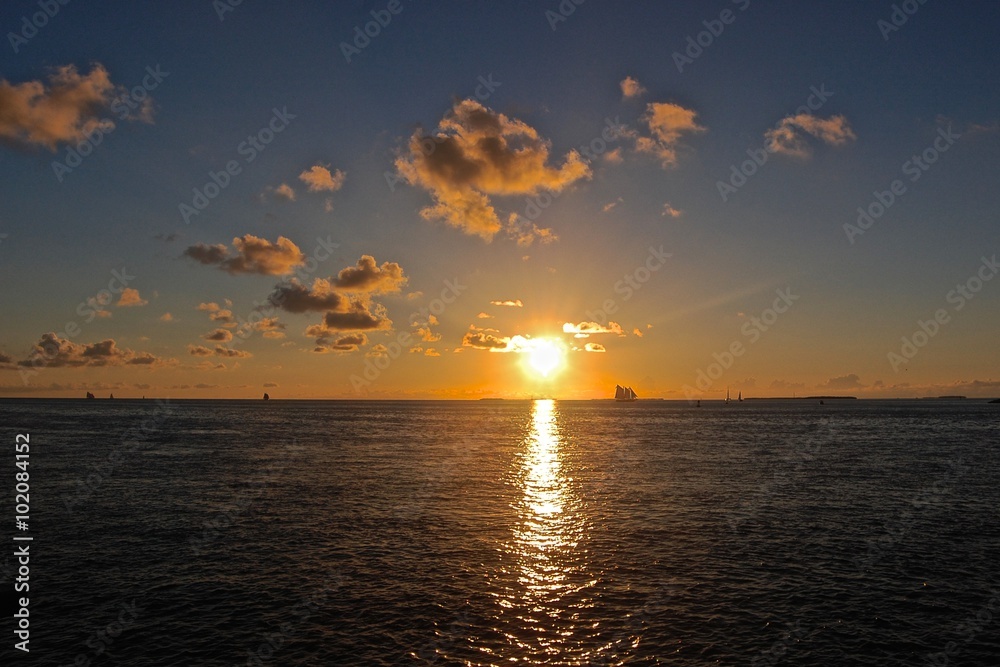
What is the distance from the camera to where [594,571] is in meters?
31.7

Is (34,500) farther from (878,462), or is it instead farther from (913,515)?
(878,462)

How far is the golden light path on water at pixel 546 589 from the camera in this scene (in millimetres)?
22375

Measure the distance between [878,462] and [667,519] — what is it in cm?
5196

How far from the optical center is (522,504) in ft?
168

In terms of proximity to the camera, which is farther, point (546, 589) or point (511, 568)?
point (511, 568)

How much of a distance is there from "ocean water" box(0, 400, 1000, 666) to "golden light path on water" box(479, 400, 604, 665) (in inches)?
5.5

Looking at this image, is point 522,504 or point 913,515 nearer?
point 913,515

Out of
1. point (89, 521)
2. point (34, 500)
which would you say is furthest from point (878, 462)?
point (34, 500)

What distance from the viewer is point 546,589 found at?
29047 mm

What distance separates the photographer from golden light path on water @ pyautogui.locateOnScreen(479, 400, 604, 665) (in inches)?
881

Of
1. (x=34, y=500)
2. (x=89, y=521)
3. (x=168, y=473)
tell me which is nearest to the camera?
(x=89, y=521)

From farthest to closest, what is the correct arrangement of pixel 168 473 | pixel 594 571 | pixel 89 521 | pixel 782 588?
1. pixel 168 473
2. pixel 89 521
3. pixel 594 571
4. pixel 782 588

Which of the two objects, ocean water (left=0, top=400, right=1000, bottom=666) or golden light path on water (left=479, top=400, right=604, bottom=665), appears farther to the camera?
ocean water (left=0, top=400, right=1000, bottom=666)

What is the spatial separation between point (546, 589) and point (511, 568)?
370 centimetres
